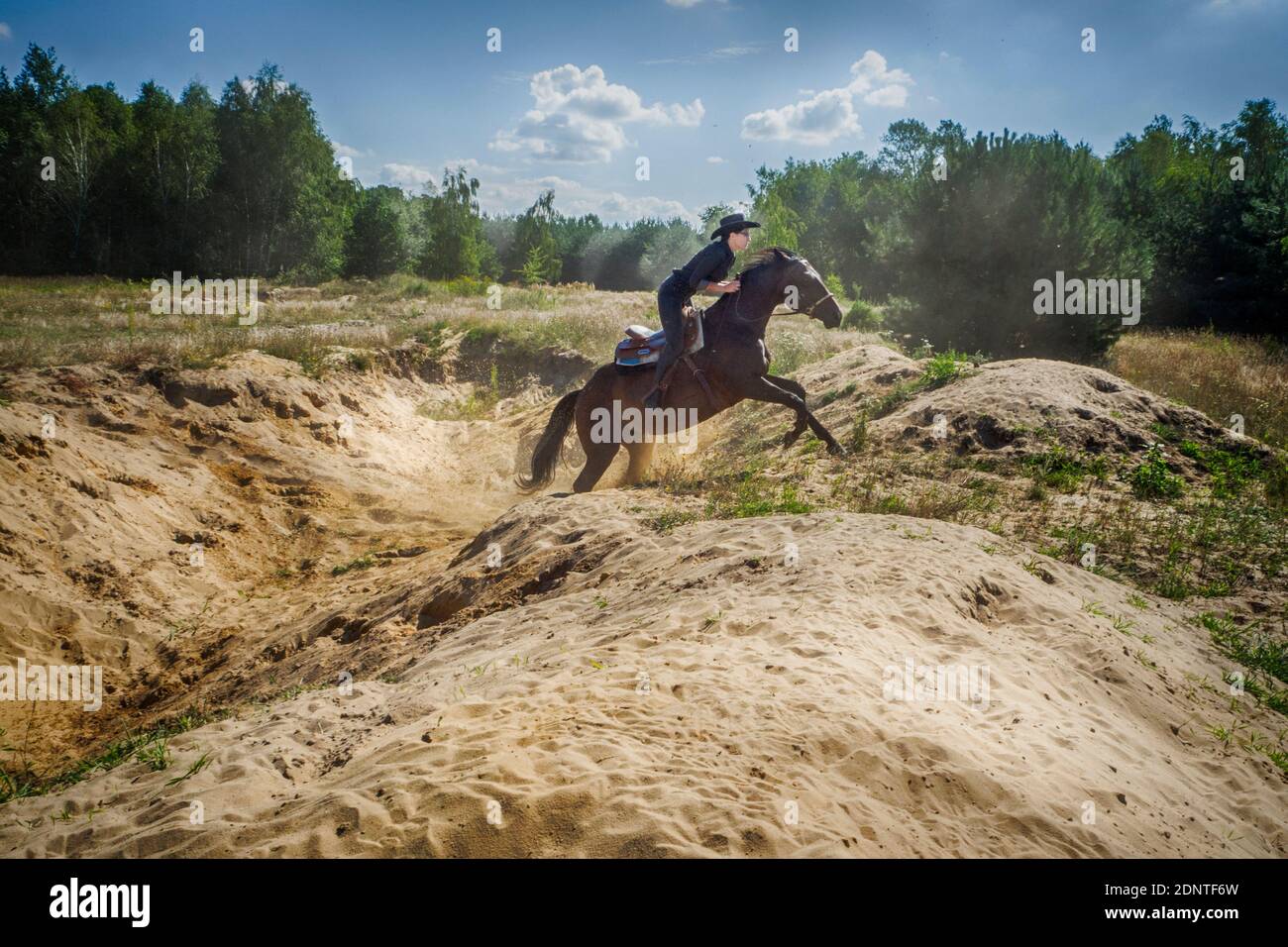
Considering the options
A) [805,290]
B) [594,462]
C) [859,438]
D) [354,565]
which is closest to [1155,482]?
[859,438]

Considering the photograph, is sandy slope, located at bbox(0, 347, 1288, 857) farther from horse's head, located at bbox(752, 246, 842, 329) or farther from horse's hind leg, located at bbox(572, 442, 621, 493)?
horse's head, located at bbox(752, 246, 842, 329)

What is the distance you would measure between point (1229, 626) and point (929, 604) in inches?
136

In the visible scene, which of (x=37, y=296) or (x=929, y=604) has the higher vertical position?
(x=37, y=296)

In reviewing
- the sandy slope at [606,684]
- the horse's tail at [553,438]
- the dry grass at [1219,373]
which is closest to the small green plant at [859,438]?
the sandy slope at [606,684]

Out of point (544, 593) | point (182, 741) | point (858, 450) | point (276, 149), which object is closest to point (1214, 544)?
point (858, 450)

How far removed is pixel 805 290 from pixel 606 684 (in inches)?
272

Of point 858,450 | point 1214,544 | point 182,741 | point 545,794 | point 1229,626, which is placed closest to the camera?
point 545,794

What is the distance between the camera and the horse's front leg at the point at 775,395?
10289 millimetres

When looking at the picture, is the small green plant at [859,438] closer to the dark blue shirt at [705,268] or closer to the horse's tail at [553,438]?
the dark blue shirt at [705,268]

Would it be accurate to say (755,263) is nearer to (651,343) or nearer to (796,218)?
(651,343)

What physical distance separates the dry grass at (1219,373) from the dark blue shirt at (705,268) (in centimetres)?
928

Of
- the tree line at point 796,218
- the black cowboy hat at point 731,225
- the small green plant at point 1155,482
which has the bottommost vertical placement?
the small green plant at point 1155,482
